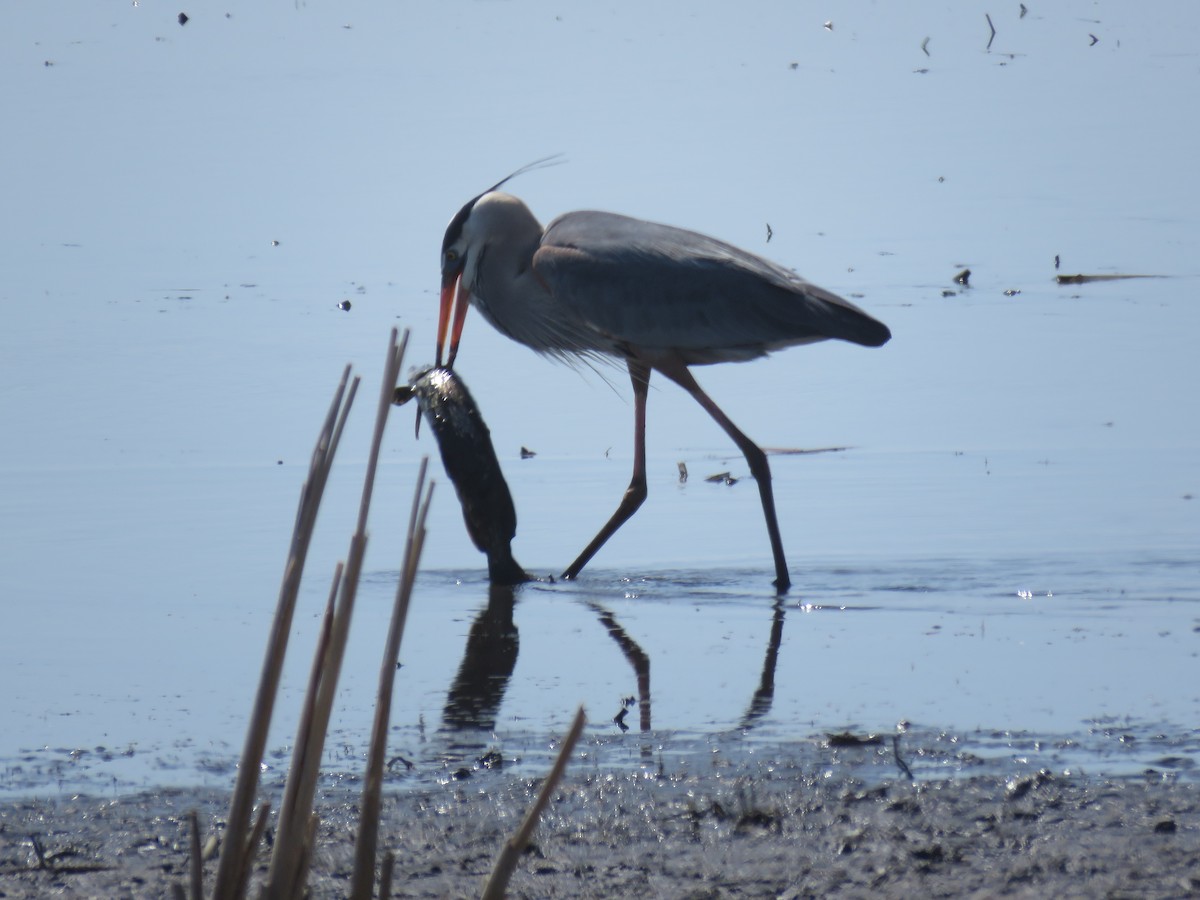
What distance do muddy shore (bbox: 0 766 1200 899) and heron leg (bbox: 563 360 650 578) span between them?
8.96 feet

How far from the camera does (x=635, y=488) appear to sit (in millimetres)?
7492

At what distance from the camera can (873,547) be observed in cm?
723

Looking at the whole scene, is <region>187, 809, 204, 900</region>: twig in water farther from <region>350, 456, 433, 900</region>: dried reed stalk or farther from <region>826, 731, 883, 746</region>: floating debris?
<region>826, 731, 883, 746</region>: floating debris

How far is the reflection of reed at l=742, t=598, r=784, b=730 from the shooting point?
5.09 m

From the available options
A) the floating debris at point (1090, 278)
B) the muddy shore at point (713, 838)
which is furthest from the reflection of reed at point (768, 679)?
the floating debris at point (1090, 278)

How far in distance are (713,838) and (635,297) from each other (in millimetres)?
4116

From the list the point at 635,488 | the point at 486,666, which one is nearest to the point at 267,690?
the point at 486,666

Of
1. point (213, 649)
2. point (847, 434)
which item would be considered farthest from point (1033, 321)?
point (213, 649)

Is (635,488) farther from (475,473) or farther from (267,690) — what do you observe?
(267,690)

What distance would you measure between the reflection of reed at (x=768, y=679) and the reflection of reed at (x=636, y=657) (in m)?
0.27

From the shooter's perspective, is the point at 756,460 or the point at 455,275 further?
the point at 455,275

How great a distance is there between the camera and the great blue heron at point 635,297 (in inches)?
300

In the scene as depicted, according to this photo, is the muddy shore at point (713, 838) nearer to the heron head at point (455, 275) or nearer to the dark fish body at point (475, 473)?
the dark fish body at point (475, 473)

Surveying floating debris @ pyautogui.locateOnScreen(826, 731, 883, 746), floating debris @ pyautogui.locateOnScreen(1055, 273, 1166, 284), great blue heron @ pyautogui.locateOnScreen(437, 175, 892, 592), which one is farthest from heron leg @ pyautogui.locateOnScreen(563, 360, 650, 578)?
floating debris @ pyautogui.locateOnScreen(1055, 273, 1166, 284)
